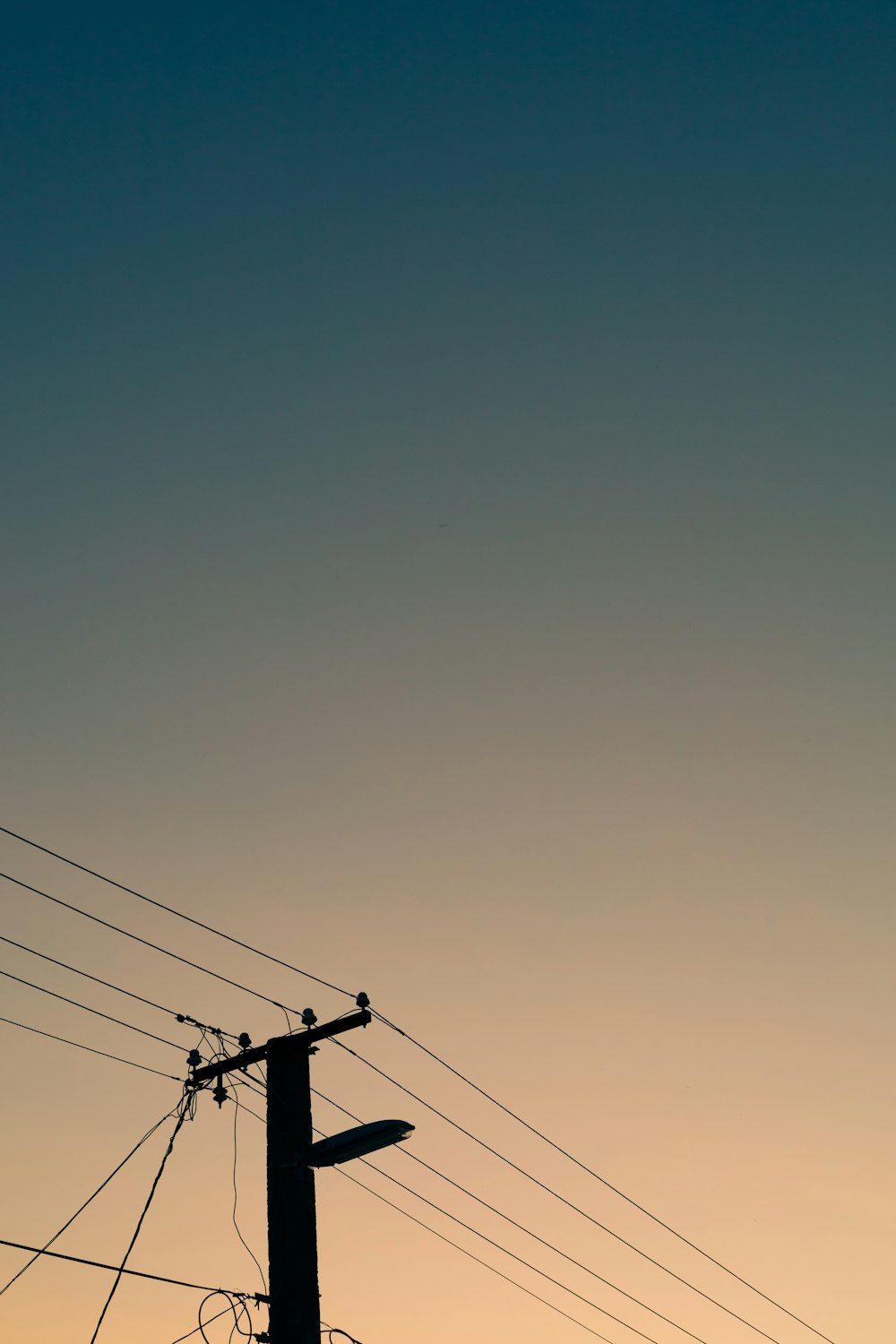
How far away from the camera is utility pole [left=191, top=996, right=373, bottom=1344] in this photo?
1434 centimetres

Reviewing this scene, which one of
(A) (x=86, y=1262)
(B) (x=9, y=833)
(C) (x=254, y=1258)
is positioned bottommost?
(A) (x=86, y=1262)

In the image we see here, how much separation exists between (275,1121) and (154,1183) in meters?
1.46

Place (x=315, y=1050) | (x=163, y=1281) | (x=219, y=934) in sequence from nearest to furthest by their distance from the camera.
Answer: (x=163, y=1281), (x=315, y=1050), (x=219, y=934)

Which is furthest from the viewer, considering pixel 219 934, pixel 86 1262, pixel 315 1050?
pixel 219 934

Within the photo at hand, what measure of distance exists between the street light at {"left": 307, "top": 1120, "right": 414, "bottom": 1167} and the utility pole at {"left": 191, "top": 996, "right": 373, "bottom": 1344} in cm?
8

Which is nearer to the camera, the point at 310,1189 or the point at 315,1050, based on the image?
the point at 310,1189

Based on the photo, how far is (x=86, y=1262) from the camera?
12.8 metres

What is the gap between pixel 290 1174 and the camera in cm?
1495

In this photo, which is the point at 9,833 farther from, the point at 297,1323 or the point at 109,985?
the point at 297,1323

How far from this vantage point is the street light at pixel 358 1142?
1479 cm

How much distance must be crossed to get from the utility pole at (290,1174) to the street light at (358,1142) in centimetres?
8

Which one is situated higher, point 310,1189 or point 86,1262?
point 310,1189

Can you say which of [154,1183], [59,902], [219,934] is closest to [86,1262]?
[154,1183]

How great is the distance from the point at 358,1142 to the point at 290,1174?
815mm
